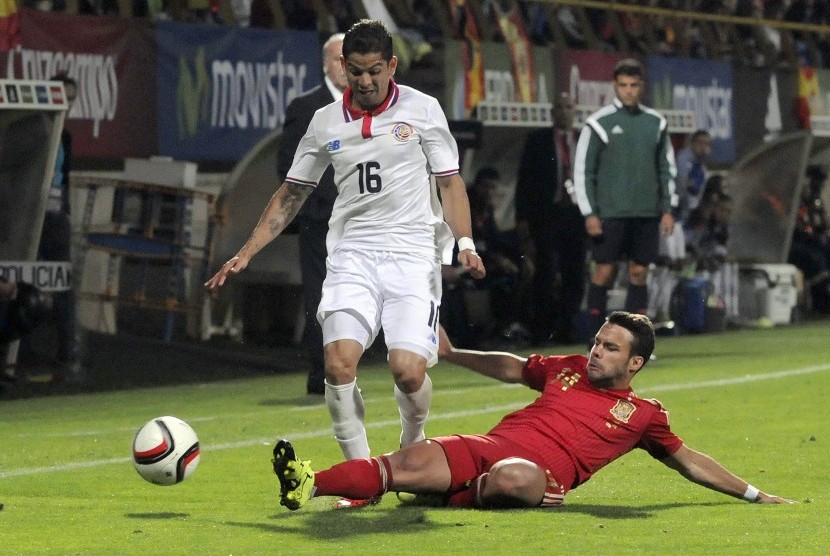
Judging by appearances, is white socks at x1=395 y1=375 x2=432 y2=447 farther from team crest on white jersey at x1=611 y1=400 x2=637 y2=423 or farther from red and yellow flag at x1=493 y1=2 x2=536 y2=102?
red and yellow flag at x1=493 y1=2 x2=536 y2=102

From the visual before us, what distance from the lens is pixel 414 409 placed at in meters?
7.28

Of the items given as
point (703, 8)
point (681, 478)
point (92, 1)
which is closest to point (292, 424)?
point (681, 478)

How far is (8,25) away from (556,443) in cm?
835

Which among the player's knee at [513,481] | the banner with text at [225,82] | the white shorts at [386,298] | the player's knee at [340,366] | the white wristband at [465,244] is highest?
the banner with text at [225,82]

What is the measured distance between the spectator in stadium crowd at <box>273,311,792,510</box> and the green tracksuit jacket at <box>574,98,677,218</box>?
685cm

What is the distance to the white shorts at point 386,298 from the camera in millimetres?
7086

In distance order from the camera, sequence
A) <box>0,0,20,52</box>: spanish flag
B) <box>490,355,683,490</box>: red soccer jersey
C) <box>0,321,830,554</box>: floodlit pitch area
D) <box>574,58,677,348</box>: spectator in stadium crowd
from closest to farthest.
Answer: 1. <box>0,321,830,554</box>: floodlit pitch area
2. <box>490,355,683,490</box>: red soccer jersey
3. <box>574,58,677,348</box>: spectator in stadium crowd
4. <box>0,0,20,52</box>: spanish flag

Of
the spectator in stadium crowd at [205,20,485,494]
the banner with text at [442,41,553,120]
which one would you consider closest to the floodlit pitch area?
the spectator in stadium crowd at [205,20,485,494]

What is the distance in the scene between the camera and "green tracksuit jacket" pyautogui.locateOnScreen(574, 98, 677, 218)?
14.0 metres

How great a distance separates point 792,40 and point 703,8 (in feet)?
7.31

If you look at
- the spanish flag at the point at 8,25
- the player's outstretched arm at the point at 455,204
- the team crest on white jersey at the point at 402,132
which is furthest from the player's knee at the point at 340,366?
the spanish flag at the point at 8,25

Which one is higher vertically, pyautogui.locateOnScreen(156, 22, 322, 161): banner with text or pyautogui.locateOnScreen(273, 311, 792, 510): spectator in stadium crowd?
pyautogui.locateOnScreen(156, 22, 322, 161): banner with text

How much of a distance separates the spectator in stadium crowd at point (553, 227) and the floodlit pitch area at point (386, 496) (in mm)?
3029

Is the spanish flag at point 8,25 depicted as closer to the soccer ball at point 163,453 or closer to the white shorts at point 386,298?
the white shorts at point 386,298
